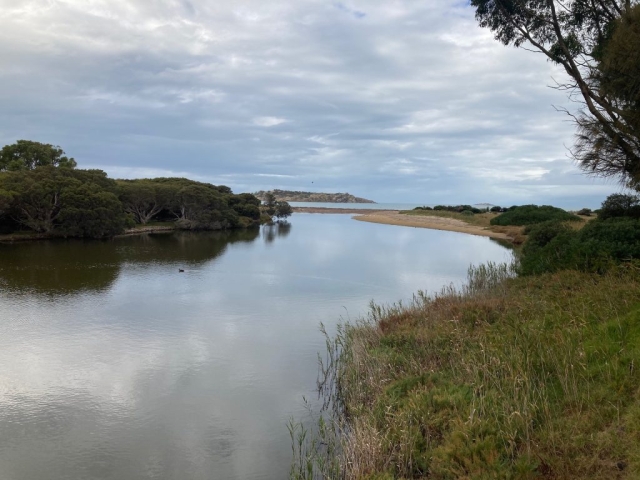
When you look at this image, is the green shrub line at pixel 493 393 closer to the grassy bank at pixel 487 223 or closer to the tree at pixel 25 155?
the grassy bank at pixel 487 223

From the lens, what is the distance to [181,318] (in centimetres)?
1756

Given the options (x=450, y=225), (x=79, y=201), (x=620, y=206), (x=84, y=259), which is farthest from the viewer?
(x=450, y=225)

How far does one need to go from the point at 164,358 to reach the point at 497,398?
9182 mm

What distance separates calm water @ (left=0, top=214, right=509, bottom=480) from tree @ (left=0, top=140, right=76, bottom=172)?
2819 cm

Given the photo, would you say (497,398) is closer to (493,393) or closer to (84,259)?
(493,393)

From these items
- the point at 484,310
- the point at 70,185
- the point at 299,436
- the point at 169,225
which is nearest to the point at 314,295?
the point at 484,310

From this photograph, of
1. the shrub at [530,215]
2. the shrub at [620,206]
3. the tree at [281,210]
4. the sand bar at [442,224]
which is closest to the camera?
the shrub at [620,206]

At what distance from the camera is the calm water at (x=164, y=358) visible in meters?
8.17

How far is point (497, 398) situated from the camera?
6801 millimetres

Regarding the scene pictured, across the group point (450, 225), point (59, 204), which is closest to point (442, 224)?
point (450, 225)

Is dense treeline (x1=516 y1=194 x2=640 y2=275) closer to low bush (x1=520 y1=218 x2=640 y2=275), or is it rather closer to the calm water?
low bush (x1=520 y1=218 x2=640 y2=275)

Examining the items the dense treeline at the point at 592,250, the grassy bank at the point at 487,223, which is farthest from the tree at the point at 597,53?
the grassy bank at the point at 487,223

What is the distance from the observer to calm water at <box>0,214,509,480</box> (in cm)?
817

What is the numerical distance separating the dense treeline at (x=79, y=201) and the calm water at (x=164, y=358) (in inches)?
523
